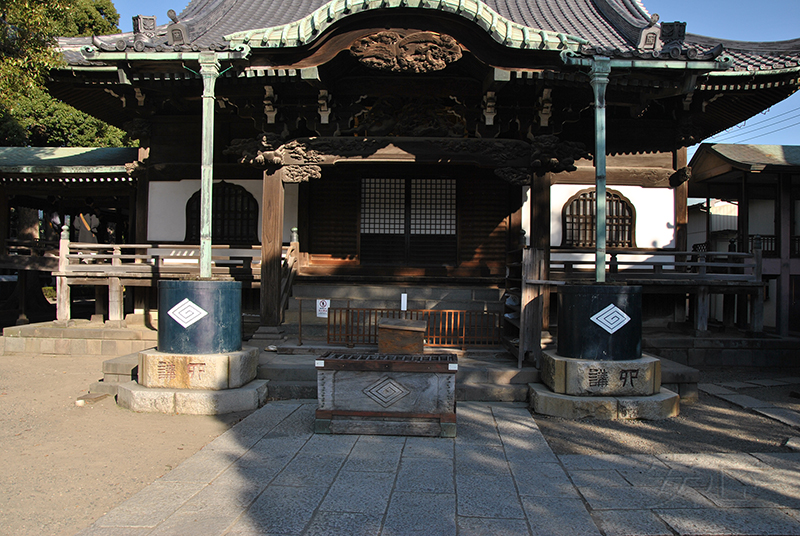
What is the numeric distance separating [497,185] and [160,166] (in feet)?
26.1

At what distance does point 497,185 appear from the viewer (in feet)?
38.9

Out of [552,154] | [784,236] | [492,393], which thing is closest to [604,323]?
[492,393]

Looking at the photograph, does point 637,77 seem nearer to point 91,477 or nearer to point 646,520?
point 646,520

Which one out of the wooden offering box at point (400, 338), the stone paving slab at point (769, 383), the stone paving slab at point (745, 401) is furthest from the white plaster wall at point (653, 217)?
the wooden offering box at point (400, 338)

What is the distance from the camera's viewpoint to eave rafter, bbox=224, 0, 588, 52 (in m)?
7.48

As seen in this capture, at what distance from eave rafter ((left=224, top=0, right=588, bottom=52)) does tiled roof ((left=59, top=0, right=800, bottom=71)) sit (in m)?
0.02

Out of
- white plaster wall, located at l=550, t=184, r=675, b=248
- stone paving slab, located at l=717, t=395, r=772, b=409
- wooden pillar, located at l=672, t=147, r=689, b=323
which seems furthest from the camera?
white plaster wall, located at l=550, t=184, r=675, b=248

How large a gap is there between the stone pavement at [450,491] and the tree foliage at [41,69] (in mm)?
8323

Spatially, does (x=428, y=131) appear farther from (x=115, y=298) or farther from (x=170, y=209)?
(x=115, y=298)

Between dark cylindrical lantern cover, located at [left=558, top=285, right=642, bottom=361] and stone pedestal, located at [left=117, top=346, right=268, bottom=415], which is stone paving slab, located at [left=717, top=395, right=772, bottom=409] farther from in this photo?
stone pedestal, located at [left=117, top=346, right=268, bottom=415]

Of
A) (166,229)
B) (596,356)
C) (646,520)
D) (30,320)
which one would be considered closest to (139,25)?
(166,229)

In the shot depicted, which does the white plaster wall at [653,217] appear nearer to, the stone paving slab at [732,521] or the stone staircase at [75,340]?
the stone paving slab at [732,521]

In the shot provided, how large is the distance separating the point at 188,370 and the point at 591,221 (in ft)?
29.1

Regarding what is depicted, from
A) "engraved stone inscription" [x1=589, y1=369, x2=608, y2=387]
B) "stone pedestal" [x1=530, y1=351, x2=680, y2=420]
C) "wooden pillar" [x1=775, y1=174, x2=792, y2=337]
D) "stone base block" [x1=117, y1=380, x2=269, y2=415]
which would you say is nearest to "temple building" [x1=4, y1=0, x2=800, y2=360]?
"stone pedestal" [x1=530, y1=351, x2=680, y2=420]
